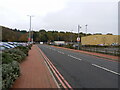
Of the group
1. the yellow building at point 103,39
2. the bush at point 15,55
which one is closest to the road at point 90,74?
the bush at point 15,55

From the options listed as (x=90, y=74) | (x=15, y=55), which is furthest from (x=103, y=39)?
(x=90, y=74)

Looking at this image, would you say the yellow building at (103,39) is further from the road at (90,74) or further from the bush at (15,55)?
the bush at (15,55)

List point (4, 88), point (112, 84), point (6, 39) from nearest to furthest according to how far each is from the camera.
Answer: point (4, 88)
point (112, 84)
point (6, 39)

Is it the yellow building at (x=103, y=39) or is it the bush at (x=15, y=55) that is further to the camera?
the yellow building at (x=103, y=39)

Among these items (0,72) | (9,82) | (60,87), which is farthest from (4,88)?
(60,87)

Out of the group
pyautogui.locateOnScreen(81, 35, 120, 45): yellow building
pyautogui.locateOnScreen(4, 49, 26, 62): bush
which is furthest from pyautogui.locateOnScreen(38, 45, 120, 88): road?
pyautogui.locateOnScreen(81, 35, 120, 45): yellow building

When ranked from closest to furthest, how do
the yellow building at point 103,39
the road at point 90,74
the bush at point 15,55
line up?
the road at point 90,74 < the bush at point 15,55 < the yellow building at point 103,39

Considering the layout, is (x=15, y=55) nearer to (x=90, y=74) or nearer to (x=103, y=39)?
(x=90, y=74)

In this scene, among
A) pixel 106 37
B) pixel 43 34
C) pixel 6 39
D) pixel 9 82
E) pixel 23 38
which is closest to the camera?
pixel 9 82

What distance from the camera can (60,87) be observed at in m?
6.07

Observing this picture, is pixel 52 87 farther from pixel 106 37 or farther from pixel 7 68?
pixel 106 37

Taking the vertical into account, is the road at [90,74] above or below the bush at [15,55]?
below

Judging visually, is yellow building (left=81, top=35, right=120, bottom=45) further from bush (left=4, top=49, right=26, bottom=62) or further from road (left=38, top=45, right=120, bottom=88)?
bush (left=4, top=49, right=26, bottom=62)

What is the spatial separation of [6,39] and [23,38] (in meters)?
31.0
